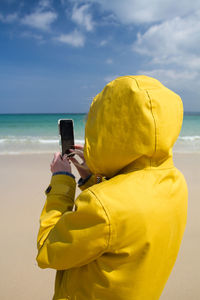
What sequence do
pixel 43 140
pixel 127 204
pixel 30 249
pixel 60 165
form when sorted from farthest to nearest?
1. pixel 43 140
2. pixel 30 249
3. pixel 60 165
4. pixel 127 204

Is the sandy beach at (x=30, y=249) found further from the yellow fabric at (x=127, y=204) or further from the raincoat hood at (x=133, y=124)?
the raincoat hood at (x=133, y=124)

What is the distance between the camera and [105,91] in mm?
1072

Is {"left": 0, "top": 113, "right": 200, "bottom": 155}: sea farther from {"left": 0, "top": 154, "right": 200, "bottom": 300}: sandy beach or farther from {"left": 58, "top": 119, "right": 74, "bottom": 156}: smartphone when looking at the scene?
{"left": 0, "top": 154, "right": 200, "bottom": 300}: sandy beach

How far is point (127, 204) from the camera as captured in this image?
0.90 meters

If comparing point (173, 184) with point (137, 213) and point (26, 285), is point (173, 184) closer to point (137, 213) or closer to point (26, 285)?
point (137, 213)

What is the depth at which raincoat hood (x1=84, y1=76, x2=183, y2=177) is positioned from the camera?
38.1 inches

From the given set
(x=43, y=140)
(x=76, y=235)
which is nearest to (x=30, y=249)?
(x=76, y=235)

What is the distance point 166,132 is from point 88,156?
327mm

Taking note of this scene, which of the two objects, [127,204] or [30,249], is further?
[30,249]

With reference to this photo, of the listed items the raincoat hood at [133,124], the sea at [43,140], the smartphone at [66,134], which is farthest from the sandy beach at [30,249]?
the raincoat hood at [133,124]

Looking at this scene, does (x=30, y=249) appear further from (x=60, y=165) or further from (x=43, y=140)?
(x=43, y=140)

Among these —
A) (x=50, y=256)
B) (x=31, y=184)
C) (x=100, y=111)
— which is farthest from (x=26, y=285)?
(x=31, y=184)

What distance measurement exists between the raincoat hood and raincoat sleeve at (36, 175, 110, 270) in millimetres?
184

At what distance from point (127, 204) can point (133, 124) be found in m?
0.29
